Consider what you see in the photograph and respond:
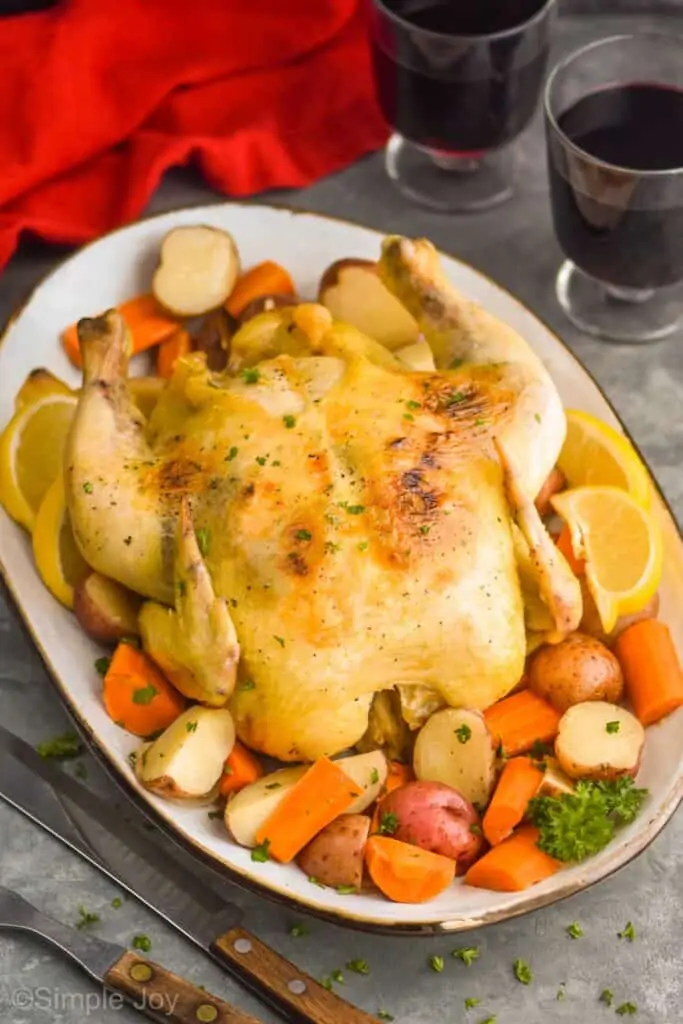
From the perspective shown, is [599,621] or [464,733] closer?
[464,733]

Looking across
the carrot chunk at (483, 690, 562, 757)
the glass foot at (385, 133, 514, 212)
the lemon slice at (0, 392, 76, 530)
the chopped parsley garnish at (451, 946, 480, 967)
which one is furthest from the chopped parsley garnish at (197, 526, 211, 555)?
the glass foot at (385, 133, 514, 212)

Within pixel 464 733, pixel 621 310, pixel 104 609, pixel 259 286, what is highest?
pixel 259 286

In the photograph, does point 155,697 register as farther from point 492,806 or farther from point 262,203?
point 262,203

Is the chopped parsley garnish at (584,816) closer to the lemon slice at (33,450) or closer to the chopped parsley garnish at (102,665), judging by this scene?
the chopped parsley garnish at (102,665)

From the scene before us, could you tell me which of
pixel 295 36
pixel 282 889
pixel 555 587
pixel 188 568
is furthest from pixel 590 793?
pixel 295 36

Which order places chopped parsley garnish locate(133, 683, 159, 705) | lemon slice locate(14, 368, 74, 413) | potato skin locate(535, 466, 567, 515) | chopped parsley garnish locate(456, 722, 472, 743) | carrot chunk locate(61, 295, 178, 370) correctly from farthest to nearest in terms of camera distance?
1. carrot chunk locate(61, 295, 178, 370)
2. lemon slice locate(14, 368, 74, 413)
3. potato skin locate(535, 466, 567, 515)
4. chopped parsley garnish locate(133, 683, 159, 705)
5. chopped parsley garnish locate(456, 722, 472, 743)

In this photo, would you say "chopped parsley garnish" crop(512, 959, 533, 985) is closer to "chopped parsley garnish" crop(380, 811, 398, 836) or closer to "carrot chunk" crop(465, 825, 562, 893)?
"carrot chunk" crop(465, 825, 562, 893)

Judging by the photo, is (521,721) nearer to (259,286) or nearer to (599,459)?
(599,459)

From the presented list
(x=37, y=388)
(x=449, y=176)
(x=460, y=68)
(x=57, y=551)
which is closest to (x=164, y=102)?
(x=449, y=176)
